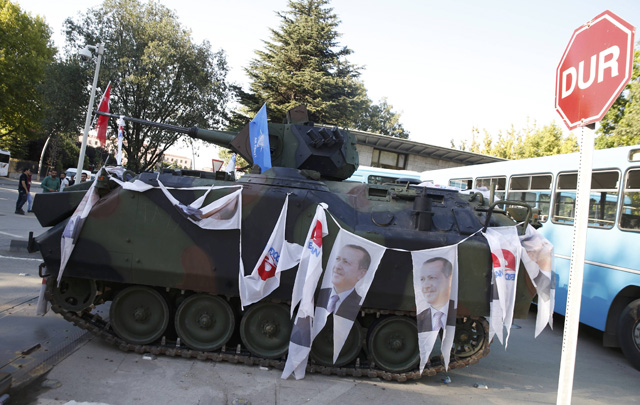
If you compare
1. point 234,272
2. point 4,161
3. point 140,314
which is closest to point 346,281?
point 234,272

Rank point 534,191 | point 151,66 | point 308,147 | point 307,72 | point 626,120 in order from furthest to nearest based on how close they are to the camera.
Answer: point 307,72
point 151,66
point 626,120
point 534,191
point 308,147

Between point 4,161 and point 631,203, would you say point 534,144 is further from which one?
point 4,161

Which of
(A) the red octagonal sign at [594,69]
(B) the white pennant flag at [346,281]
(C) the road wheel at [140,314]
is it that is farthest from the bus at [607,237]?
(C) the road wheel at [140,314]

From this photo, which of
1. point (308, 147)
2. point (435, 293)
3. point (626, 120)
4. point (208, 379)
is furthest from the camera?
point (626, 120)

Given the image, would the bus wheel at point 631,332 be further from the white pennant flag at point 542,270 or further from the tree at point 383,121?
the tree at point 383,121

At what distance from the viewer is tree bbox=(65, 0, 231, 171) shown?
2466cm

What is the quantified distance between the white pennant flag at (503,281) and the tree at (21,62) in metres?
37.7

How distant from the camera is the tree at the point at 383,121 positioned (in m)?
53.0

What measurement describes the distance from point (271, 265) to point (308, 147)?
218cm

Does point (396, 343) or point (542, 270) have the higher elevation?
point (542, 270)

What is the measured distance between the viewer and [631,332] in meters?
7.48

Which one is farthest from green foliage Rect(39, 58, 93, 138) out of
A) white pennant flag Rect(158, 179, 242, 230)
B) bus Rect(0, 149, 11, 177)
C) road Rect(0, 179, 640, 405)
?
white pennant flag Rect(158, 179, 242, 230)

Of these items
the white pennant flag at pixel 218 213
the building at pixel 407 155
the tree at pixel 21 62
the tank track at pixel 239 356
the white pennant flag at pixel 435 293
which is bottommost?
the tank track at pixel 239 356

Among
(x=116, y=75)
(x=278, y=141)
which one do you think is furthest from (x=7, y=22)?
(x=278, y=141)
